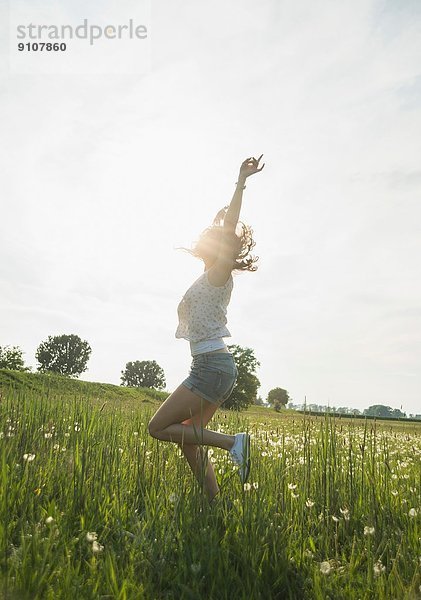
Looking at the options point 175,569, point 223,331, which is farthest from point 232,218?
point 175,569

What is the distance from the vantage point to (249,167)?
4949 mm

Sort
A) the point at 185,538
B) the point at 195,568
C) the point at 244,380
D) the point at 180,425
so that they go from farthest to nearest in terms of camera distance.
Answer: the point at 244,380
the point at 180,425
the point at 185,538
the point at 195,568

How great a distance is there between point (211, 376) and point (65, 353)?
325ft

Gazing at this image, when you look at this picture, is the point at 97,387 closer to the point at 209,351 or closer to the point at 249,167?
the point at 209,351

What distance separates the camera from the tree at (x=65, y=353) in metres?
97.6

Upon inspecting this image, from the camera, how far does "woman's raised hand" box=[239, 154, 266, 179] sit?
4.90 metres

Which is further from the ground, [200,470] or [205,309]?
[205,309]

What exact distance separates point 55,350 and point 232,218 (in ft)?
329

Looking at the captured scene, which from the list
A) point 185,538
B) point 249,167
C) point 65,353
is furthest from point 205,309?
point 65,353

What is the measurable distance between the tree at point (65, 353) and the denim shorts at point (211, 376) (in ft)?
313

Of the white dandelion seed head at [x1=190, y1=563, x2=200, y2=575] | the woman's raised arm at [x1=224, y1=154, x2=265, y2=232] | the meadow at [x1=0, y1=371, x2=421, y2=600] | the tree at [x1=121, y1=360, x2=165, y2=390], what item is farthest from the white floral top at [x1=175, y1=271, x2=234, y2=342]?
the tree at [x1=121, y1=360, x2=165, y2=390]

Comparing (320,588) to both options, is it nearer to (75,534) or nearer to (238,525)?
(238,525)

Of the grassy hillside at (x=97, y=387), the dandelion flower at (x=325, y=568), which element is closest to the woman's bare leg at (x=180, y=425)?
the dandelion flower at (x=325, y=568)

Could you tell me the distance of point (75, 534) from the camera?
3.35 metres
